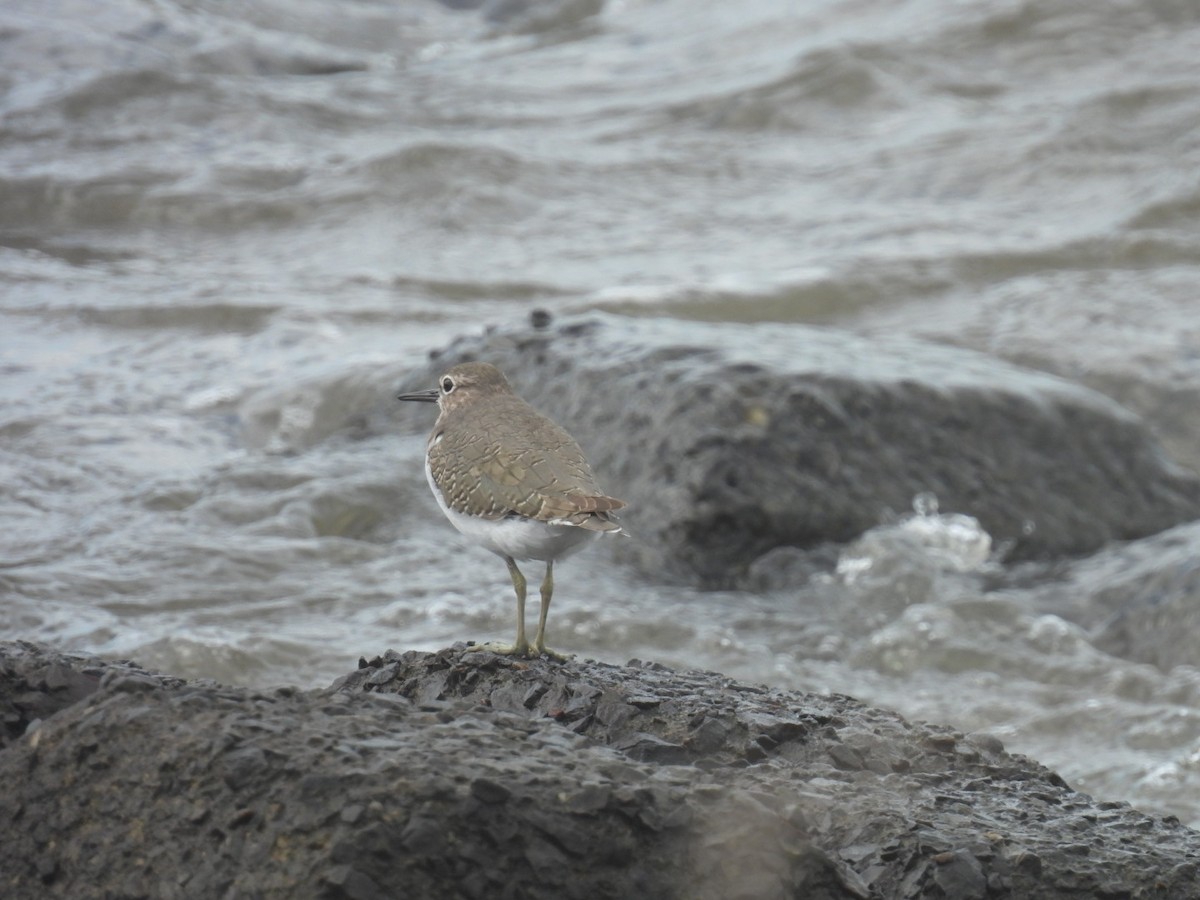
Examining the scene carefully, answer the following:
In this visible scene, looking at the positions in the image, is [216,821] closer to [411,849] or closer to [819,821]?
[411,849]

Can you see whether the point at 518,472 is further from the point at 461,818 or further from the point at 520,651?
the point at 461,818

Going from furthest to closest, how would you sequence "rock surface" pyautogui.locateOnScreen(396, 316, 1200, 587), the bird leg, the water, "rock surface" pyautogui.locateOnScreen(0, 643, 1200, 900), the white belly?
"rock surface" pyautogui.locateOnScreen(396, 316, 1200, 587) < the water < the white belly < the bird leg < "rock surface" pyautogui.locateOnScreen(0, 643, 1200, 900)

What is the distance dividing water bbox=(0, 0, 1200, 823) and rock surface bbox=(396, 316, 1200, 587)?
225 mm

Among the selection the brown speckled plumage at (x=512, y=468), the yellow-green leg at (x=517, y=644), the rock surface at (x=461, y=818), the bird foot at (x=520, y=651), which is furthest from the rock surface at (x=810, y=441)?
the rock surface at (x=461, y=818)

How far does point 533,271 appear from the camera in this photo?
11.7m

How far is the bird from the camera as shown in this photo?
3975mm

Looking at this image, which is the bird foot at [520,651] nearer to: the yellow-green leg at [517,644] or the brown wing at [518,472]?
the yellow-green leg at [517,644]

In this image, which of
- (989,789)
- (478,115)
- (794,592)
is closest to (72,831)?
(989,789)

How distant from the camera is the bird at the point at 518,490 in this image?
3.97m

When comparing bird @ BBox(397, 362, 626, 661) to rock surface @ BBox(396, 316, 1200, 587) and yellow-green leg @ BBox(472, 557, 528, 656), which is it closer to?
yellow-green leg @ BBox(472, 557, 528, 656)

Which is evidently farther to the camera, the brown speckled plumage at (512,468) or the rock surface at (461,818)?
the brown speckled plumage at (512,468)

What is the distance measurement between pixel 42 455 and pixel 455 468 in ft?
14.9

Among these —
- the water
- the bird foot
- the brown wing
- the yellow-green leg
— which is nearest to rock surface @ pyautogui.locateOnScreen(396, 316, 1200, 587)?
the water

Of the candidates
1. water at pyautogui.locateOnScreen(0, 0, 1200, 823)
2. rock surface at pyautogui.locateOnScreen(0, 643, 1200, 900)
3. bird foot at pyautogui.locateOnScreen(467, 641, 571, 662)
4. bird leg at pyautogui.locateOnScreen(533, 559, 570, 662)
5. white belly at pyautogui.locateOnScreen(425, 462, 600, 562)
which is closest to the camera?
rock surface at pyautogui.locateOnScreen(0, 643, 1200, 900)
